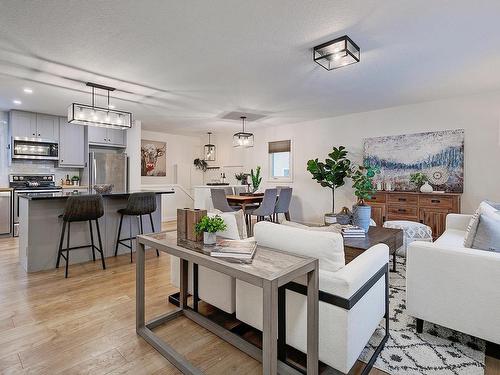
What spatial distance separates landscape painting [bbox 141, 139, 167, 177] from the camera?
7.29m

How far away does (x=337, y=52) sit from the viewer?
2.60 meters

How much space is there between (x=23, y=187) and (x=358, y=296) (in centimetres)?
621

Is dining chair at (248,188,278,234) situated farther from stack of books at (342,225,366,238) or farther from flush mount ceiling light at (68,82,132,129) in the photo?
flush mount ceiling light at (68,82,132,129)

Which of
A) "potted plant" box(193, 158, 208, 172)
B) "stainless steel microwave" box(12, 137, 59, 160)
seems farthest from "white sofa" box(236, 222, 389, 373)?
"potted plant" box(193, 158, 208, 172)

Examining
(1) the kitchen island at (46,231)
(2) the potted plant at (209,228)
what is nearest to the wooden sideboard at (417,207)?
(2) the potted plant at (209,228)

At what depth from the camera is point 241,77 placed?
138 inches

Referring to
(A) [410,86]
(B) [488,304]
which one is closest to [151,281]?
(B) [488,304]

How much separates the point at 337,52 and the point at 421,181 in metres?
3.08

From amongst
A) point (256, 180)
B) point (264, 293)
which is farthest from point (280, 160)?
point (264, 293)

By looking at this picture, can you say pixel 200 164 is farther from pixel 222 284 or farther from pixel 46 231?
pixel 222 284

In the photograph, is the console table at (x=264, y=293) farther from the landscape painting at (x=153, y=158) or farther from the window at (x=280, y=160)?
the landscape painting at (x=153, y=158)

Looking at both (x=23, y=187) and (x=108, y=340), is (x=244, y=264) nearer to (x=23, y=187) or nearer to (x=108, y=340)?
(x=108, y=340)

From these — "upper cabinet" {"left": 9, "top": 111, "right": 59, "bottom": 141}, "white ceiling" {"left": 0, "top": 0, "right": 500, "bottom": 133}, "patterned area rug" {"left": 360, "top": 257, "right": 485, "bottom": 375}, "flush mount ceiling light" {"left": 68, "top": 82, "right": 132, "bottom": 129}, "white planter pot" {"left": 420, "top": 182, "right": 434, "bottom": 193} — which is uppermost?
"white ceiling" {"left": 0, "top": 0, "right": 500, "bottom": 133}

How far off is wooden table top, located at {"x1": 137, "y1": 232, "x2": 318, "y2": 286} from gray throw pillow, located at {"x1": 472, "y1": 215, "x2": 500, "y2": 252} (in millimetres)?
1375
